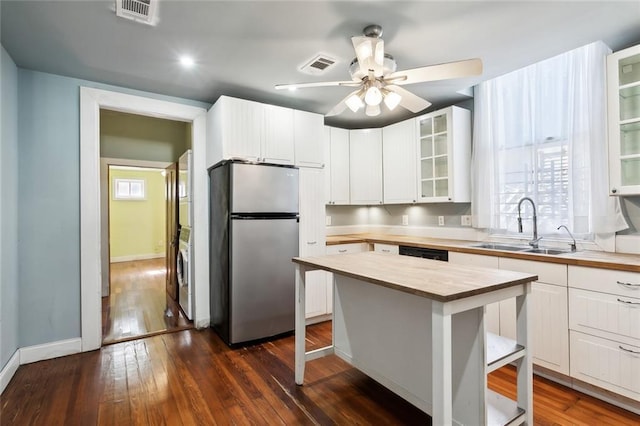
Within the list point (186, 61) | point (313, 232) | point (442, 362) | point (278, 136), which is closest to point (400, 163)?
point (313, 232)

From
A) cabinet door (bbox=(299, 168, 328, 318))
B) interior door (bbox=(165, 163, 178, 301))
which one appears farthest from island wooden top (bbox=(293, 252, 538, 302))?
interior door (bbox=(165, 163, 178, 301))

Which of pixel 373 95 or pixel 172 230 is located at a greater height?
pixel 373 95

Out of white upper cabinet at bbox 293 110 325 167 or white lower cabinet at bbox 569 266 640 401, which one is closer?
white lower cabinet at bbox 569 266 640 401

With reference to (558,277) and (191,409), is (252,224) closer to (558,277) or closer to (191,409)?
(191,409)

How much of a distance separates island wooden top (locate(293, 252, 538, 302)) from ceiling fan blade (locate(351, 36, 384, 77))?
1.18 meters

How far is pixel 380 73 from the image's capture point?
1.85 m

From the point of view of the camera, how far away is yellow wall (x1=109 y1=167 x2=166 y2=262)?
7695 millimetres

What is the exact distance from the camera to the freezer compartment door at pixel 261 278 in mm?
2832

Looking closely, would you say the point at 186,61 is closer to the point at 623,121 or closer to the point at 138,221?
the point at 623,121

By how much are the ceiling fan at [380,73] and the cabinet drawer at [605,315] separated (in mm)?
1629

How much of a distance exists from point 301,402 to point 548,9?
2896 mm

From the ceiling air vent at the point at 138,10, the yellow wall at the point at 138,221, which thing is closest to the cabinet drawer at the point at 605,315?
the ceiling air vent at the point at 138,10

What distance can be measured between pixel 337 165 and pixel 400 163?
804 mm

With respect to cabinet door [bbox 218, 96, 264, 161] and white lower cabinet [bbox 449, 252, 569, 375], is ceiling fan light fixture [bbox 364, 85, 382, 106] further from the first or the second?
white lower cabinet [bbox 449, 252, 569, 375]
